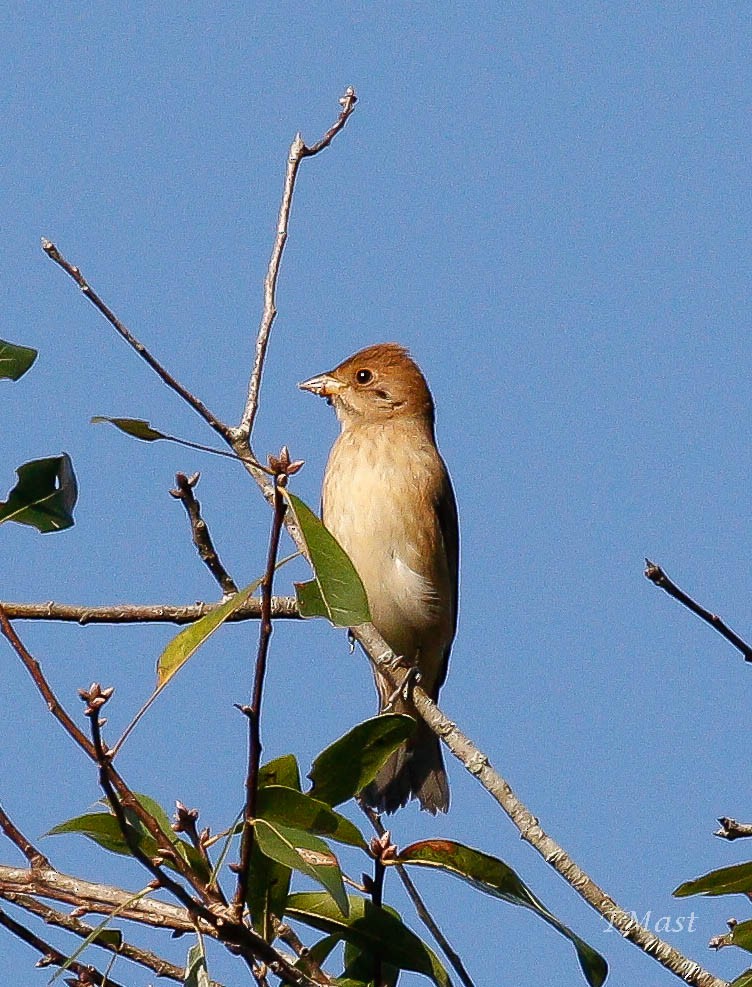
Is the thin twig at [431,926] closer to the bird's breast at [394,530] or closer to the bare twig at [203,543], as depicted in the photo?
the bare twig at [203,543]

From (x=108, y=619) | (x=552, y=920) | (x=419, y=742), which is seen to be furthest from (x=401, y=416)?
(x=552, y=920)

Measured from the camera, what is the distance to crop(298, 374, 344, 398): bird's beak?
7691mm

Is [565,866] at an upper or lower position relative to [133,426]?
lower

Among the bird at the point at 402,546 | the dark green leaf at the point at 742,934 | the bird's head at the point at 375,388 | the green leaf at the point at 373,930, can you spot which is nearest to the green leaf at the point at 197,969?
the green leaf at the point at 373,930

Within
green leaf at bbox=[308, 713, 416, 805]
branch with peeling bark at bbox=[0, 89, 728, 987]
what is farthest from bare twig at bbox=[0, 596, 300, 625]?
green leaf at bbox=[308, 713, 416, 805]

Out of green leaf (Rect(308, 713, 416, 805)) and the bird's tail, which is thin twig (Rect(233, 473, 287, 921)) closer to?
green leaf (Rect(308, 713, 416, 805))

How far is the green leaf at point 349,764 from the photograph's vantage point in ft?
10.5

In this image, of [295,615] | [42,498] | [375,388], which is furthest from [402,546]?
[42,498]

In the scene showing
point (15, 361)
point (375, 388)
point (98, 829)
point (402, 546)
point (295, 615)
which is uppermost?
point (375, 388)

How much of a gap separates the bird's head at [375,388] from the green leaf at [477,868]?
14.9 feet

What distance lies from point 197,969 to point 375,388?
5103 millimetres

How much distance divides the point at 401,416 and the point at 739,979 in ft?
15.8

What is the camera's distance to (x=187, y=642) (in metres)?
2.85

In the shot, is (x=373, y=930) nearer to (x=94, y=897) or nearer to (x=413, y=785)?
(x=94, y=897)
